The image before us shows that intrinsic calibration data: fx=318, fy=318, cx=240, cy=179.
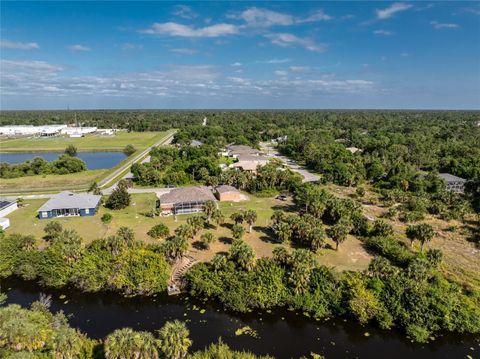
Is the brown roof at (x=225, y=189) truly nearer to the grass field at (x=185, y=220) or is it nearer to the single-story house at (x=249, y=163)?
the grass field at (x=185, y=220)

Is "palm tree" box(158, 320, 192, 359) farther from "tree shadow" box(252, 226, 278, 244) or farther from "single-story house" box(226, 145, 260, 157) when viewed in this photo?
"single-story house" box(226, 145, 260, 157)

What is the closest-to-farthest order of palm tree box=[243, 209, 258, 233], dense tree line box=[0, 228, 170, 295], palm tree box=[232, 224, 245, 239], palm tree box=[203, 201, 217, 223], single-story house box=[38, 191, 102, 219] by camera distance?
dense tree line box=[0, 228, 170, 295] → palm tree box=[232, 224, 245, 239] → palm tree box=[243, 209, 258, 233] → palm tree box=[203, 201, 217, 223] → single-story house box=[38, 191, 102, 219]

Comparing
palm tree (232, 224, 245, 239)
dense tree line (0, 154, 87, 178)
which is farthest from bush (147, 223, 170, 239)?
dense tree line (0, 154, 87, 178)

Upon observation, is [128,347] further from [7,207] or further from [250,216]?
[7,207]

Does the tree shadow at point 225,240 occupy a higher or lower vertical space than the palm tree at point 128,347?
lower

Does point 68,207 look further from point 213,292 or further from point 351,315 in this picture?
point 351,315

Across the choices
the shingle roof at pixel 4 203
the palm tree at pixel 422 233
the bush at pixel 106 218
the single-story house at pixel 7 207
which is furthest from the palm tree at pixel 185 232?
the shingle roof at pixel 4 203
